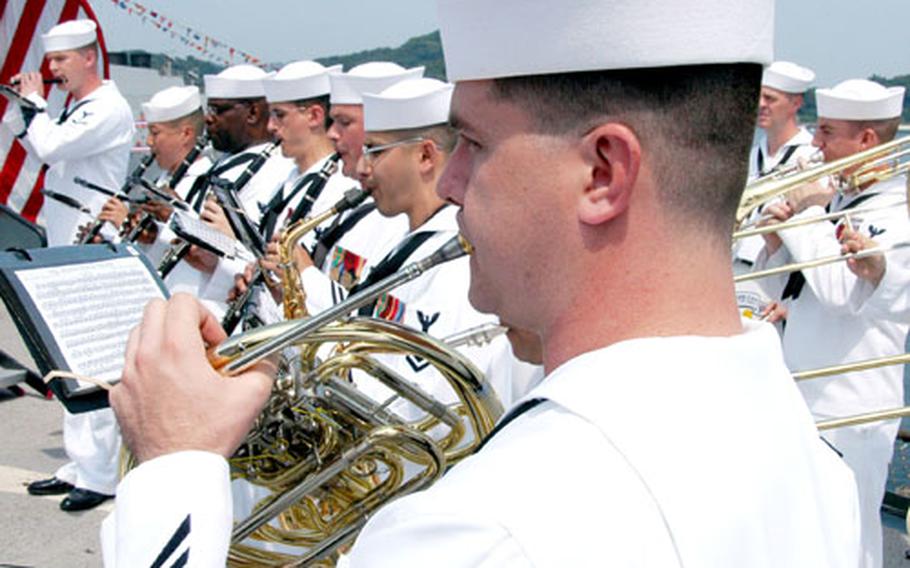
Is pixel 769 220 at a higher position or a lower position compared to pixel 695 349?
lower

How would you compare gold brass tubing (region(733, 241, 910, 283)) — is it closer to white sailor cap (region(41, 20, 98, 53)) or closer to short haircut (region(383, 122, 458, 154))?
short haircut (region(383, 122, 458, 154))

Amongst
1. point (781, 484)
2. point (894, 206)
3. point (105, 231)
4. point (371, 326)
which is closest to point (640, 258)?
point (781, 484)

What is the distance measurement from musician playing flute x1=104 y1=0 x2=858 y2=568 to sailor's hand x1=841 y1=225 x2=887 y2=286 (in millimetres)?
2581

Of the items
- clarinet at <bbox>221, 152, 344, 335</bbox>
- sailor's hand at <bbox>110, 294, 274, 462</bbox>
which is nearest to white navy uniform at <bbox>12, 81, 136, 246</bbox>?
clarinet at <bbox>221, 152, 344, 335</bbox>

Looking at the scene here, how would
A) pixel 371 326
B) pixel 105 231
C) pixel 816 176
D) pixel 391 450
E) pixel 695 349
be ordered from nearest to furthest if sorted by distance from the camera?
pixel 695 349 < pixel 371 326 < pixel 391 450 < pixel 816 176 < pixel 105 231

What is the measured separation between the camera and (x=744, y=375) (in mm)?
916

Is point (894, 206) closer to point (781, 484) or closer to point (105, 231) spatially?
point (781, 484)

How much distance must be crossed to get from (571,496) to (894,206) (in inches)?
126

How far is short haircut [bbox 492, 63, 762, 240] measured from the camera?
0.92m

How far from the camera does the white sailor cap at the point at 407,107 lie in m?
3.36

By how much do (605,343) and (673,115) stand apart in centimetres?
22

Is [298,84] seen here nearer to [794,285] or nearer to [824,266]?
[794,285]

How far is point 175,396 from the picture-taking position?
42.3 inches

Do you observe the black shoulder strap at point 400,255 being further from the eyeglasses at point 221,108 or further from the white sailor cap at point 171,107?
the eyeglasses at point 221,108
